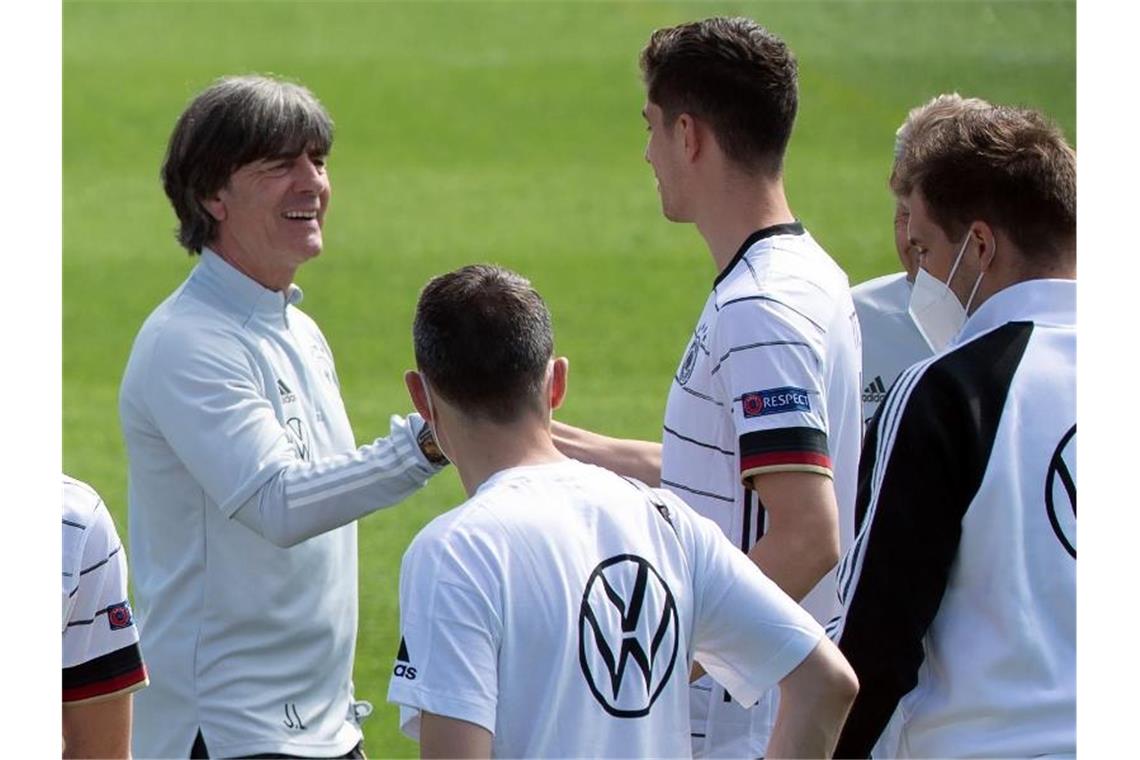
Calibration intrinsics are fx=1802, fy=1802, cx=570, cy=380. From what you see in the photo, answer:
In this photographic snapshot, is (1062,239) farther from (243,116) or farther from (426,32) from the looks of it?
(426,32)

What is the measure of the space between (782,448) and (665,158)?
2.26 feet

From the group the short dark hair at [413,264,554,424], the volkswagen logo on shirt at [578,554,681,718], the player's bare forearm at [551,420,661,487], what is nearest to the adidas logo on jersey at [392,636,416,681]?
the volkswagen logo on shirt at [578,554,681,718]

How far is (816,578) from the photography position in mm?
3033

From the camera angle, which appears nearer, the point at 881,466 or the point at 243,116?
the point at 881,466

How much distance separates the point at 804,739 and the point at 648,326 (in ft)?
37.1

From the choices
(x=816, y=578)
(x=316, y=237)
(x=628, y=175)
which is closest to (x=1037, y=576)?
(x=816, y=578)

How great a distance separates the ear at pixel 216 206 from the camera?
379cm

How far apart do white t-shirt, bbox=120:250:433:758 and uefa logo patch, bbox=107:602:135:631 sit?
2.02 ft

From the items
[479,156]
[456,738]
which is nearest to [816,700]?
[456,738]

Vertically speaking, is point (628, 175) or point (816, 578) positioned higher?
point (628, 175)

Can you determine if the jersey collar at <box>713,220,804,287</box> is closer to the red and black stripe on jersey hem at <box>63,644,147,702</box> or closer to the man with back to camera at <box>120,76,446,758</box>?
the man with back to camera at <box>120,76,446,758</box>

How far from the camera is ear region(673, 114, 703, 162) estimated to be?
336 centimetres

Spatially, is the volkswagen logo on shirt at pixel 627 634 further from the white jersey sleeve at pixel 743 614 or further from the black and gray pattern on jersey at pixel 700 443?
the black and gray pattern on jersey at pixel 700 443

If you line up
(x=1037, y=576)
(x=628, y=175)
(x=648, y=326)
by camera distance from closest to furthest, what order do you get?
(x=1037, y=576)
(x=648, y=326)
(x=628, y=175)
